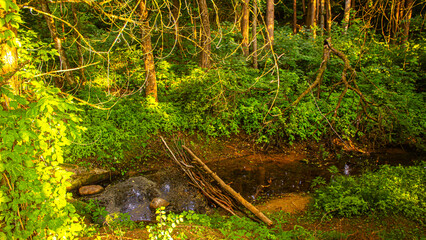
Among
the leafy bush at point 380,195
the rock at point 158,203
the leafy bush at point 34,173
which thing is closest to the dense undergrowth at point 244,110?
the rock at point 158,203

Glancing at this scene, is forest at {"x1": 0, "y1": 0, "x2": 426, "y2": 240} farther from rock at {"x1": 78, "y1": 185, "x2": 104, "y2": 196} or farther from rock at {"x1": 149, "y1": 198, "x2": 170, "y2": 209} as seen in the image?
rock at {"x1": 149, "y1": 198, "x2": 170, "y2": 209}

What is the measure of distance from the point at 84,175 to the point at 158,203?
97.8 inches

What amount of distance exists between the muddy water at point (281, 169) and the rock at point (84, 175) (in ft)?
11.3

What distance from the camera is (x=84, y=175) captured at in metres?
7.04

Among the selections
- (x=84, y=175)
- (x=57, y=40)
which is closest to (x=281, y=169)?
(x=84, y=175)

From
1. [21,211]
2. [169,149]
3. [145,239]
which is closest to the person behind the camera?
[21,211]

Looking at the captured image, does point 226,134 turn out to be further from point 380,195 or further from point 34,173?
point 34,173

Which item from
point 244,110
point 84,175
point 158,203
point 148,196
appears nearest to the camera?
point 158,203

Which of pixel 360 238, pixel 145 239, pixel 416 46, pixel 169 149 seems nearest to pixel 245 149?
pixel 169 149

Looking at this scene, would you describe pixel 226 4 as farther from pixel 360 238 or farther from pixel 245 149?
pixel 360 238

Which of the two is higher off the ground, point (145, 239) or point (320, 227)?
point (145, 239)

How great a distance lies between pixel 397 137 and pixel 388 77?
292 centimetres

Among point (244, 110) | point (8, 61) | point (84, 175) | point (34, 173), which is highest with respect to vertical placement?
point (8, 61)

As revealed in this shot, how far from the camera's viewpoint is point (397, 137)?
9.68 meters
